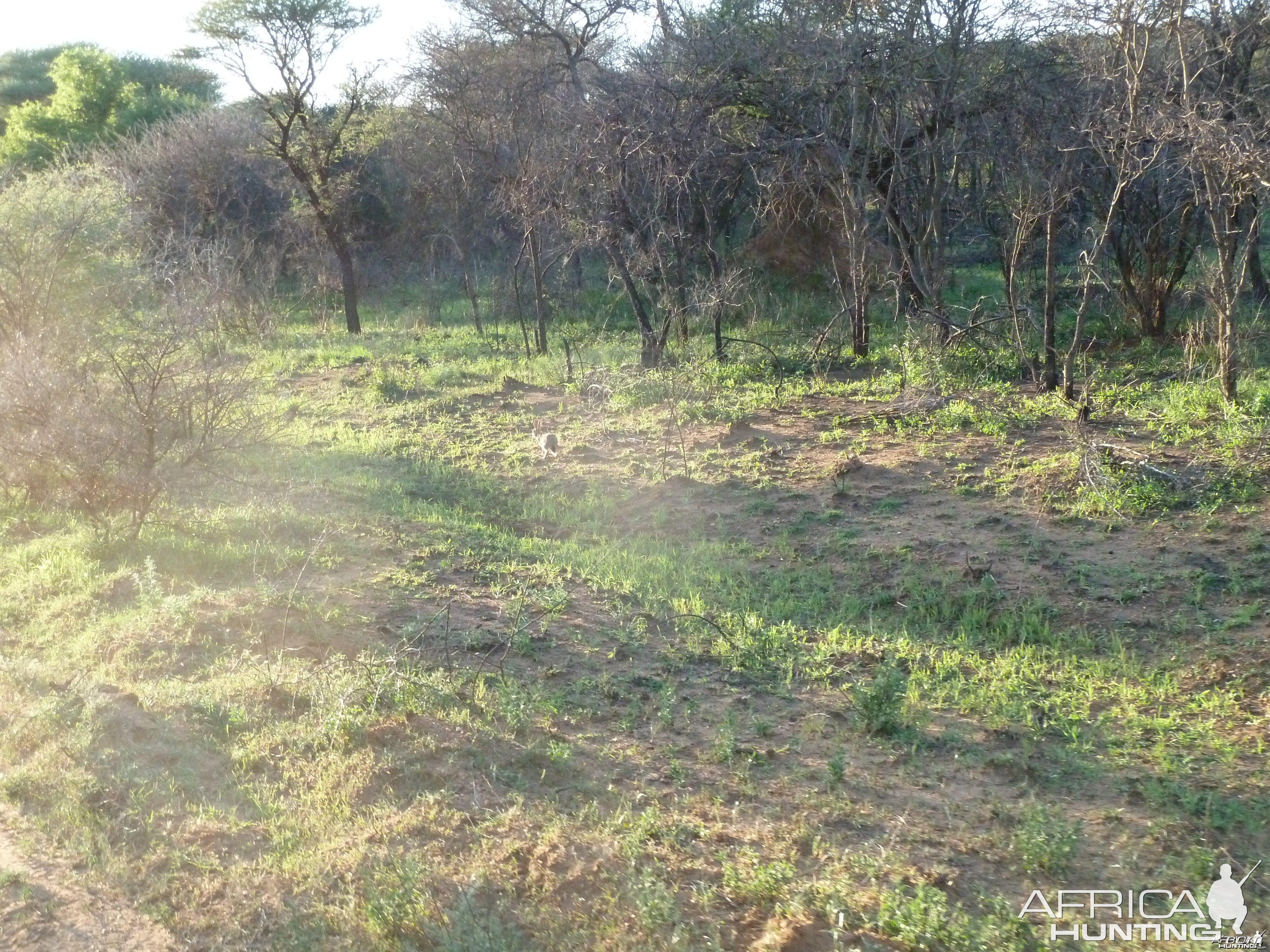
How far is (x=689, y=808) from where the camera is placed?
3.86 m

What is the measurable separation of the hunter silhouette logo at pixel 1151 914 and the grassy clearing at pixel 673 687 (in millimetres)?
79

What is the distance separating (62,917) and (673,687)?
2533 millimetres

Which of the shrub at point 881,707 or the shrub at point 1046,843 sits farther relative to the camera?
the shrub at point 881,707

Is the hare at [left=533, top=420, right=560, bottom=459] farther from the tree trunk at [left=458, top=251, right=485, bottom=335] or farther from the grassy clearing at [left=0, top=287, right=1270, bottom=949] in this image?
the tree trunk at [left=458, top=251, right=485, bottom=335]

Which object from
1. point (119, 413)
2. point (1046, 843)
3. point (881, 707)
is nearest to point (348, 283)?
point (119, 413)

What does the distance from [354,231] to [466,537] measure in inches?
796

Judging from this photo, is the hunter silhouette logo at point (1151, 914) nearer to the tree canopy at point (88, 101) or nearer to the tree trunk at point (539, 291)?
the tree trunk at point (539, 291)

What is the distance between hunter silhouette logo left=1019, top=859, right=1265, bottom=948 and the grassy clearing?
8 centimetres

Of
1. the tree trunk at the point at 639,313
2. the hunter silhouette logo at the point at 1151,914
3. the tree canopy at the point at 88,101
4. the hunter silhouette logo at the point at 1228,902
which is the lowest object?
the hunter silhouette logo at the point at 1151,914

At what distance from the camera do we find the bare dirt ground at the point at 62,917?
134 inches

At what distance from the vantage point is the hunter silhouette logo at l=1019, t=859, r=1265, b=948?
3.04 m

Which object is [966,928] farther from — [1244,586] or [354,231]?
[354,231]

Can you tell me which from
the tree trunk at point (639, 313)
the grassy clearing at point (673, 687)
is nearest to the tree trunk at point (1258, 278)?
the grassy clearing at point (673, 687)

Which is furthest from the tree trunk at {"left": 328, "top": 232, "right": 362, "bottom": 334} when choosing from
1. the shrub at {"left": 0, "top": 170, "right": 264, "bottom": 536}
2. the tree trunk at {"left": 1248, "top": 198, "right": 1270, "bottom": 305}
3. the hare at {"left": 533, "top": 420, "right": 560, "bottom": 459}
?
the tree trunk at {"left": 1248, "top": 198, "right": 1270, "bottom": 305}
